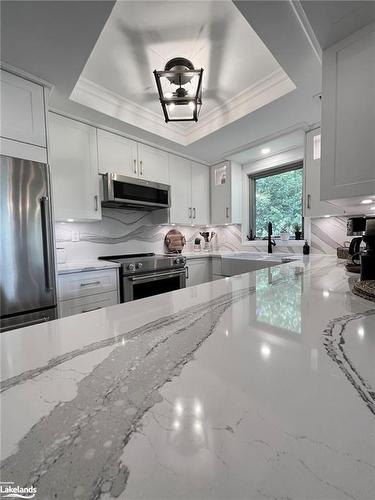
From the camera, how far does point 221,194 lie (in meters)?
3.28

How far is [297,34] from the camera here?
124 centimetres

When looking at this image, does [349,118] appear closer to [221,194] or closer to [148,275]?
[148,275]

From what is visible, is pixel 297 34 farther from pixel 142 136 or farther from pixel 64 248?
pixel 64 248

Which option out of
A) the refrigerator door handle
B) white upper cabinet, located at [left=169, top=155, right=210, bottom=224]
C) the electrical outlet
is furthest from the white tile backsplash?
the refrigerator door handle

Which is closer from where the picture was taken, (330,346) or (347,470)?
(347,470)

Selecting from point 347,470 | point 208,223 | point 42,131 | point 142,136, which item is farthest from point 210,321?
point 208,223

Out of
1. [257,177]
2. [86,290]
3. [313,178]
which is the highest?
[257,177]

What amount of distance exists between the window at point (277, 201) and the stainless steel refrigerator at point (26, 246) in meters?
2.70

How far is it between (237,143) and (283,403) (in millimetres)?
2771

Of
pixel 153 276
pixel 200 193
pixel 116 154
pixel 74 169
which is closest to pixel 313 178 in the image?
pixel 200 193

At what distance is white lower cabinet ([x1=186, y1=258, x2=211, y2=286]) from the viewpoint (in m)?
2.83

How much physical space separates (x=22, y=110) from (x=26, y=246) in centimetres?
95

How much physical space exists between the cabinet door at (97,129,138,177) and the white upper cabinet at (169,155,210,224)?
1.86 ft

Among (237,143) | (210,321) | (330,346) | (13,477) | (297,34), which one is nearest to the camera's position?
(13,477)
